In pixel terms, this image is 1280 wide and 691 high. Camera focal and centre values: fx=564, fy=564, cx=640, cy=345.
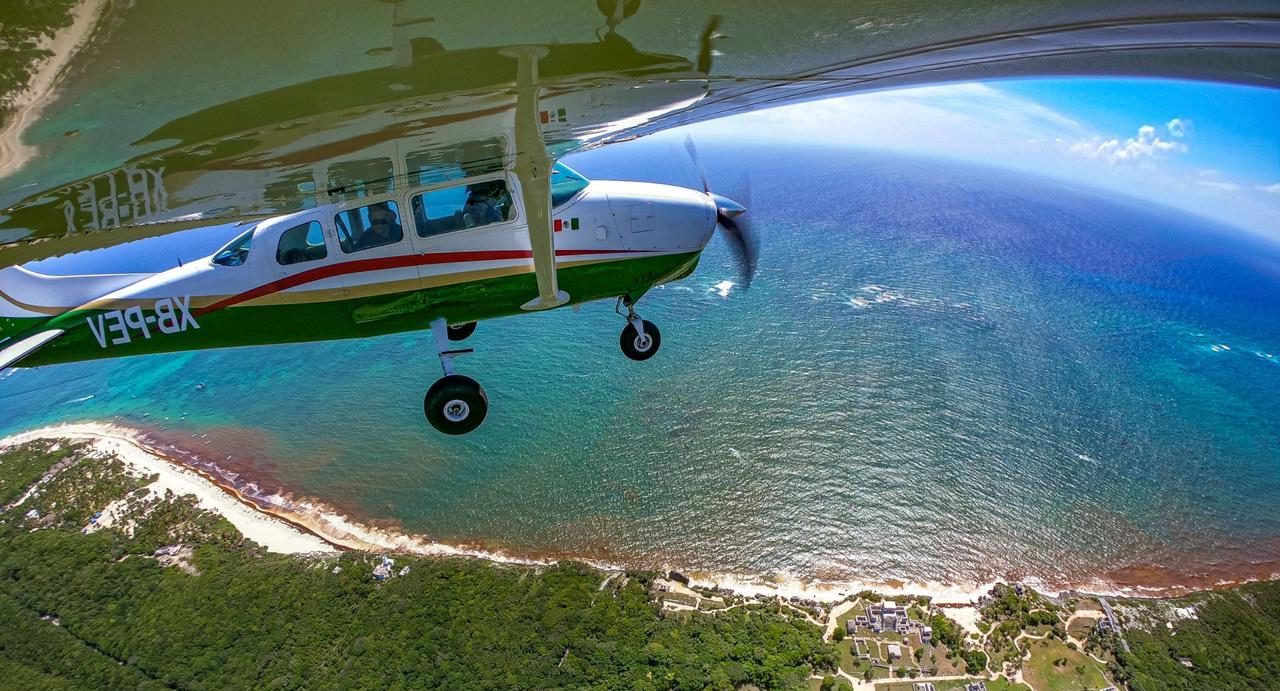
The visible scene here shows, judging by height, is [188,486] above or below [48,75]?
below

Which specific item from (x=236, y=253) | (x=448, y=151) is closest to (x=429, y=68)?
(x=448, y=151)

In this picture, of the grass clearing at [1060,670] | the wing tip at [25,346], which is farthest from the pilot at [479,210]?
the grass clearing at [1060,670]

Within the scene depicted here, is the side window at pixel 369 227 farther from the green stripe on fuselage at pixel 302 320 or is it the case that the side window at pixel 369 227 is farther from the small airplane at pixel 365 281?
the green stripe on fuselage at pixel 302 320

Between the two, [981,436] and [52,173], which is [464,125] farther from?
[981,436]

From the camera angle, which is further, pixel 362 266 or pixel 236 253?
pixel 236 253

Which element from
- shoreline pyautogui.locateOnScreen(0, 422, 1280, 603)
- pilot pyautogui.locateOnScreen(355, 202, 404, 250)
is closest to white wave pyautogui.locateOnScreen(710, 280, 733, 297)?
shoreline pyautogui.locateOnScreen(0, 422, 1280, 603)

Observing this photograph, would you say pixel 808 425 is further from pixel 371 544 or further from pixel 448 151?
pixel 448 151
